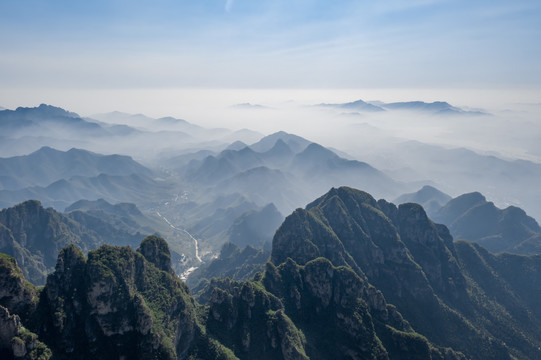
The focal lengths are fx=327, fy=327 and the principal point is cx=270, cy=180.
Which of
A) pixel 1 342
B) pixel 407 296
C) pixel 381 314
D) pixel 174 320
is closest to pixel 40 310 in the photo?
pixel 1 342

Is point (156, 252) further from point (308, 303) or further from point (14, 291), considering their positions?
point (308, 303)

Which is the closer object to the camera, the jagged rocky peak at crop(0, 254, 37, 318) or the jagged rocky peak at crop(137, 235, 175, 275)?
the jagged rocky peak at crop(0, 254, 37, 318)

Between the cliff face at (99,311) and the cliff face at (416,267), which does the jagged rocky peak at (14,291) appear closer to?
the cliff face at (99,311)

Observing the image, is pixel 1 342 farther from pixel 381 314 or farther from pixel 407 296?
pixel 407 296

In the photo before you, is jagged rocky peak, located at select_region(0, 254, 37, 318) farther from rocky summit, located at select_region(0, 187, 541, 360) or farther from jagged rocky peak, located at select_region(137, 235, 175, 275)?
jagged rocky peak, located at select_region(137, 235, 175, 275)

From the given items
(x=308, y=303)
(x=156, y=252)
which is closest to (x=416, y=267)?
(x=308, y=303)

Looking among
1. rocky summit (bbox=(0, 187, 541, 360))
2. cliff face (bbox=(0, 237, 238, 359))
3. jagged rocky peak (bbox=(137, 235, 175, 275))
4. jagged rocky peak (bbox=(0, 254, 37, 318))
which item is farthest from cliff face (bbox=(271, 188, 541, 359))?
jagged rocky peak (bbox=(0, 254, 37, 318))

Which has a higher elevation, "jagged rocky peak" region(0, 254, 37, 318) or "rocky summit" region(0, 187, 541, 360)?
"jagged rocky peak" region(0, 254, 37, 318)
